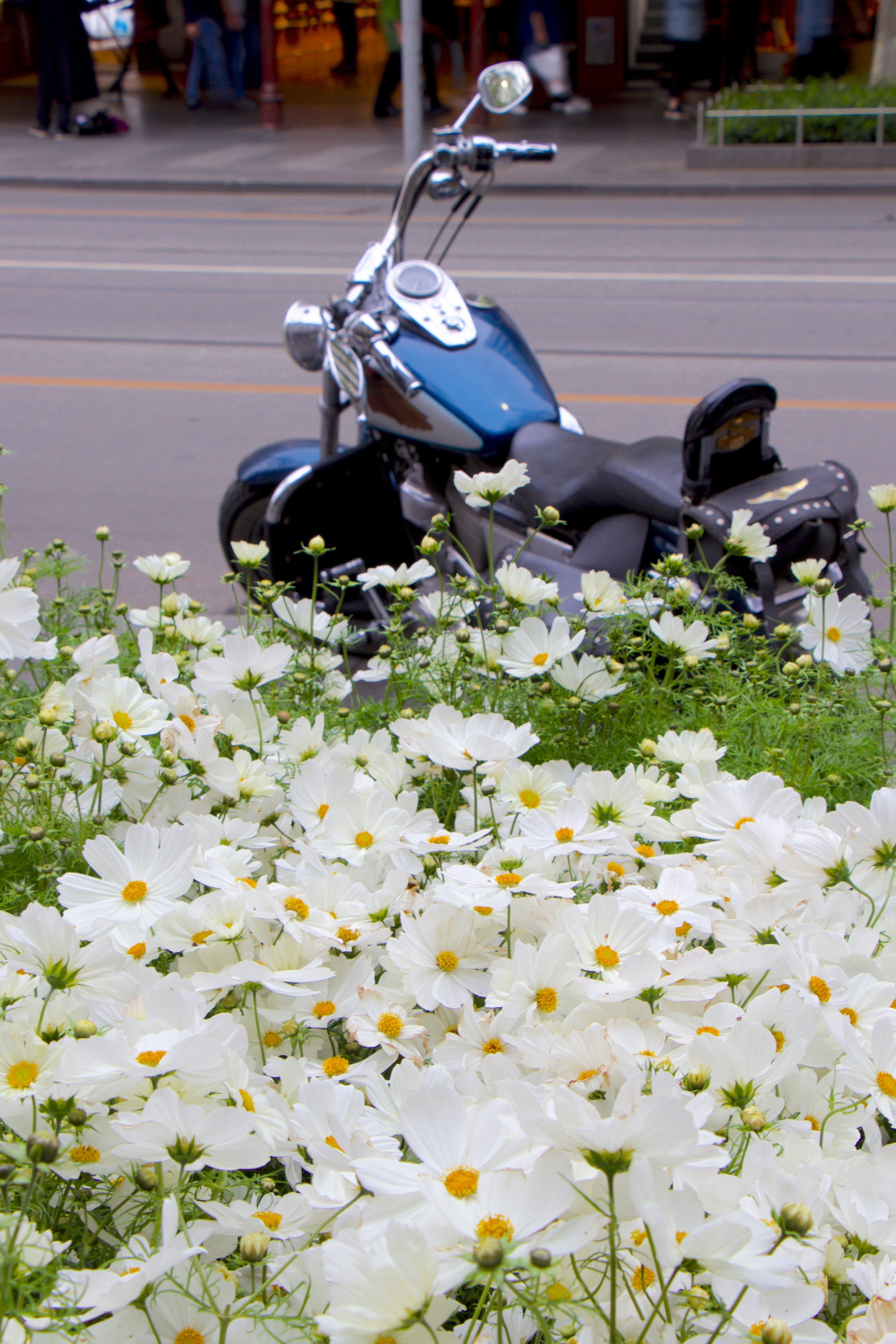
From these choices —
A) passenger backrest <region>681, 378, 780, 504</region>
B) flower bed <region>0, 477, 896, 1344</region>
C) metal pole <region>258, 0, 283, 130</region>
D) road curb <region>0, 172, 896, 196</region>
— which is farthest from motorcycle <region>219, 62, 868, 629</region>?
metal pole <region>258, 0, 283, 130</region>

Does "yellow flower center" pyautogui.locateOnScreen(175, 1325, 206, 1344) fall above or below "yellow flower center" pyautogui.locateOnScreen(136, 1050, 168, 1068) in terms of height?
below

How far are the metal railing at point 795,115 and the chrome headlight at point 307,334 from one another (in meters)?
11.6

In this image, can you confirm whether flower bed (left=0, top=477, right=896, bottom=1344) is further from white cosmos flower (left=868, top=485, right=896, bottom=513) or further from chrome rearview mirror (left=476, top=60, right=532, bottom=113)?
chrome rearview mirror (left=476, top=60, right=532, bottom=113)

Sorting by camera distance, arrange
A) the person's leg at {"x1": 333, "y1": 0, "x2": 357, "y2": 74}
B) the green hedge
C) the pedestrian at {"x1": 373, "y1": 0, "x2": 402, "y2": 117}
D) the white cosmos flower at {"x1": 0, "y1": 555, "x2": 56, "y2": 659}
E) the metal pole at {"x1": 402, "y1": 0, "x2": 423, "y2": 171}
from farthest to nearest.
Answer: the person's leg at {"x1": 333, "y1": 0, "x2": 357, "y2": 74} < the pedestrian at {"x1": 373, "y1": 0, "x2": 402, "y2": 117} < the green hedge < the metal pole at {"x1": 402, "y1": 0, "x2": 423, "y2": 171} < the white cosmos flower at {"x1": 0, "y1": 555, "x2": 56, "y2": 659}

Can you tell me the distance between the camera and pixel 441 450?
365 centimetres

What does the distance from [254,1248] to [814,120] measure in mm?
15197

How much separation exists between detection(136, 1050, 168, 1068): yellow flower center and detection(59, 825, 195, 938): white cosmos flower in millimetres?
234

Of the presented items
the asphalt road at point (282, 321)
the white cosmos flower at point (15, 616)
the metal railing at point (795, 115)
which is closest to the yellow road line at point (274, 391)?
the asphalt road at point (282, 321)

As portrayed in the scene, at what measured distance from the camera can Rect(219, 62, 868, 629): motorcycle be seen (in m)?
2.74

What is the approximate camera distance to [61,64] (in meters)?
16.9

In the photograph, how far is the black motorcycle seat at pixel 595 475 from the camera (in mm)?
2963

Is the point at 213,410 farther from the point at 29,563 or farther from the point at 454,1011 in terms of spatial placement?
the point at 454,1011

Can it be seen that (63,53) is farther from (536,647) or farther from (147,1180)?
(147,1180)

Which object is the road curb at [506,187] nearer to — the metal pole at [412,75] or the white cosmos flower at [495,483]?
the metal pole at [412,75]
